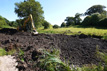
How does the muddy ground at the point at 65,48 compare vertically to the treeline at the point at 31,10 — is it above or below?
below

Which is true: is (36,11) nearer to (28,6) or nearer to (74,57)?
(28,6)

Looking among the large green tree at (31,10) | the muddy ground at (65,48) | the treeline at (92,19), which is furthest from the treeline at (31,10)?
the muddy ground at (65,48)

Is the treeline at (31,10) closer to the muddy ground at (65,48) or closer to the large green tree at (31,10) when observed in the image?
the large green tree at (31,10)

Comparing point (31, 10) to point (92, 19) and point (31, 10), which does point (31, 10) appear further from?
point (92, 19)

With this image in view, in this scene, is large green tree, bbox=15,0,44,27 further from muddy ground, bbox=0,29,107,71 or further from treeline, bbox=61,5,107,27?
muddy ground, bbox=0,29,107,71

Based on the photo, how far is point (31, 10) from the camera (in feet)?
57.6

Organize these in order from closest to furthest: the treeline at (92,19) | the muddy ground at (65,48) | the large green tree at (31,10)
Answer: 1. the muddy ground at (65,48)
2. the treeline at (92,19)
3. the large green tree at (31,10)

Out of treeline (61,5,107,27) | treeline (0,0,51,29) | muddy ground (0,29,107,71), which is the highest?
treeline (0,0,51,29)

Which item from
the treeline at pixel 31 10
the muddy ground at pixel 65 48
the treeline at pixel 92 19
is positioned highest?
the treeline at pixel 31 10

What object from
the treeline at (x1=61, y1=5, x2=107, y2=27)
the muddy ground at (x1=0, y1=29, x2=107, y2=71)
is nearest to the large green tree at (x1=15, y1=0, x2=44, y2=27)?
the treeline at (x1=61, y1=5, x2=107, y2=27)

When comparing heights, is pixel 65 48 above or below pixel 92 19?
below

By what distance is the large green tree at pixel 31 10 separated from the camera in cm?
A: 1730

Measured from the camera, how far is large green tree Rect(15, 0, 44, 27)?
681 inches

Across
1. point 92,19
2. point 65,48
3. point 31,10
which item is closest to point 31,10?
point 31,10
